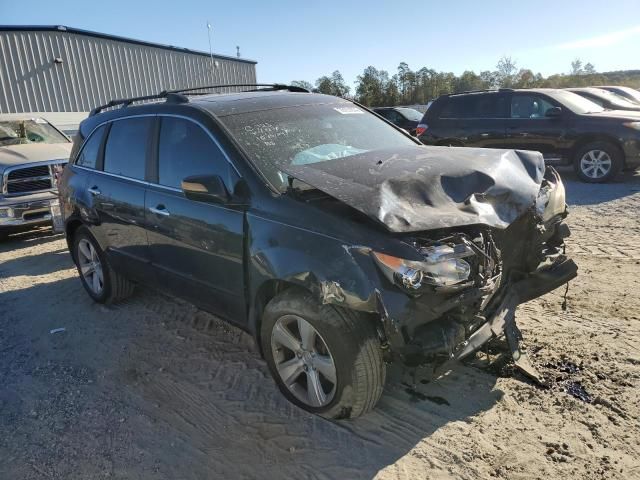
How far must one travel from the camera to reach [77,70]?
18.4 m

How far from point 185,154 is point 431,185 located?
1850mm

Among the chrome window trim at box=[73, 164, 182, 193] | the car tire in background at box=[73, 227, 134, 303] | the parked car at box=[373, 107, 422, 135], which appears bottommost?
the car tire in background at box=[73, 227, 134, 303]

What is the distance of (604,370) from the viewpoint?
3291mm

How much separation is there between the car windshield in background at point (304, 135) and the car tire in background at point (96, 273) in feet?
7.42

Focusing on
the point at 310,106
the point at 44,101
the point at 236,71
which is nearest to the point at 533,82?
the point at 236,71

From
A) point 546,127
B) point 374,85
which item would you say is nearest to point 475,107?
point 546,127

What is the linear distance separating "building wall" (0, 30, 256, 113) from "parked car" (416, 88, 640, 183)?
1379 centimetres

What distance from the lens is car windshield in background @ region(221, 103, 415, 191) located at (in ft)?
11.1

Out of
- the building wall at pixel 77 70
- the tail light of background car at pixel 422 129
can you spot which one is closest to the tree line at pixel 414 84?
the building wall at pixel 77 70

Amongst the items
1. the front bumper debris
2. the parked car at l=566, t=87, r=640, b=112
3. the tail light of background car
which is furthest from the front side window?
the front bumper debris

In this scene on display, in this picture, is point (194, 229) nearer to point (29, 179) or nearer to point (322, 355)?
point (322, 355)

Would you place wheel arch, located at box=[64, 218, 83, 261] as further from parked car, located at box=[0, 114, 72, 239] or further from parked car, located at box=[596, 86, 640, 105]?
parked car, located at box=[596, 86, 640, 105]

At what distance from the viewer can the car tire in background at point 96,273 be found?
4.94 metres

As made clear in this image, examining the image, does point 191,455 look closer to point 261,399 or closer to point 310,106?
point 261,399
